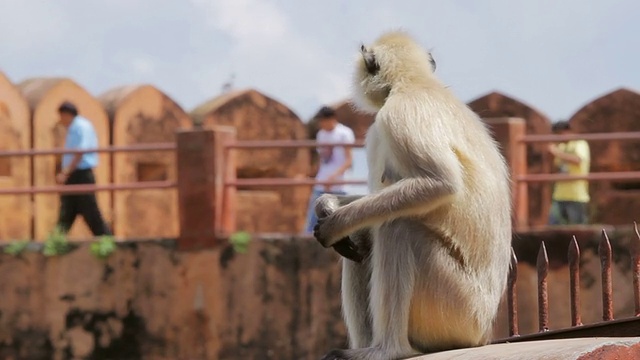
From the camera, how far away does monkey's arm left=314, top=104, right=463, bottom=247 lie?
17.3ft

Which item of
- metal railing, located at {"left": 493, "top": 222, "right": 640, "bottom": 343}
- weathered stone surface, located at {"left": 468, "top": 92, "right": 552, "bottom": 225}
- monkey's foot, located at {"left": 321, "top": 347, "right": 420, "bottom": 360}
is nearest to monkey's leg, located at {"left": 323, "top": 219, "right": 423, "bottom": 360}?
monkey's foot, located at {"left": 321, "top": 347, "right": 420, "bottom": 360}

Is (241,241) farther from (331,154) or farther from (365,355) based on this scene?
(365,355)

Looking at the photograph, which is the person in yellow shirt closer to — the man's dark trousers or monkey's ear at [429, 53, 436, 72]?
the man's dark trousers

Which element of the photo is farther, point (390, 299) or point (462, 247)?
point (462, 247)

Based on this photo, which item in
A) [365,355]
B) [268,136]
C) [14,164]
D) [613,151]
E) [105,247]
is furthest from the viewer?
[613,151]

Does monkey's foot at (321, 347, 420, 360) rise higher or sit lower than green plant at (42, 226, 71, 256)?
lower

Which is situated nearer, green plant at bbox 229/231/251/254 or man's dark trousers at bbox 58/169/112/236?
green plant at bbox 229/231/251/254

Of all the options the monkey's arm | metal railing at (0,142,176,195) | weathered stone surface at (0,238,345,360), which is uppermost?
metal railing at (0,142,176,195)

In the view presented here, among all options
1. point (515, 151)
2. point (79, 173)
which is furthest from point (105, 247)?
point (515, 151)

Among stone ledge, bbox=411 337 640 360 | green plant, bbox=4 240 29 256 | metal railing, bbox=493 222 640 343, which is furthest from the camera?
green plant, bbox=4 240 29 256

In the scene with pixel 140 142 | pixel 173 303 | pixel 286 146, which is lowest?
pixel 173 303

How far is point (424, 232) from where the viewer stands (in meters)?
5.36

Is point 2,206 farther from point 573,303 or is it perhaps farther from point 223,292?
point 573,303

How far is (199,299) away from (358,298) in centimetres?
563
